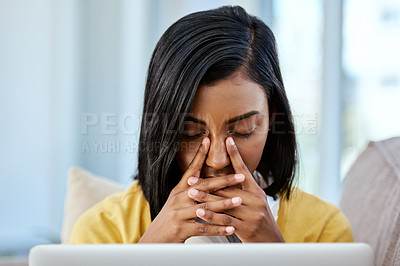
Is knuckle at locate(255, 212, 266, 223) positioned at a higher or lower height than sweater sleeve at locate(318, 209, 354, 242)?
higher

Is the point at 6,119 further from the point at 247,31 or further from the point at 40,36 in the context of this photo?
the point at 247,31

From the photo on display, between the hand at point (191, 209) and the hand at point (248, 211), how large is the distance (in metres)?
0.01

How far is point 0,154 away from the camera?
209 centimetres

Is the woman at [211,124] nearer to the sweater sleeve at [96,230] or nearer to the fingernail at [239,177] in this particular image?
the fingernail at [239,177]

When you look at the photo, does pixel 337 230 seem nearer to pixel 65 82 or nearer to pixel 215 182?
pixel 215 182

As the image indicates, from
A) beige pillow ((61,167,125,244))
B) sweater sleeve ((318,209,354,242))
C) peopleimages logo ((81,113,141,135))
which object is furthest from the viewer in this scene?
peopleimages logo ((81,113,141,135))

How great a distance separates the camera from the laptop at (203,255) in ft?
1.47

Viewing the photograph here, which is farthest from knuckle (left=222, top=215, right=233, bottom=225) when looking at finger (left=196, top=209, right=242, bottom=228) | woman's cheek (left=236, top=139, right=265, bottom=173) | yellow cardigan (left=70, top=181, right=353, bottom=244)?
yellow cardigan (left=70, top=181, right=353, bottom=244)

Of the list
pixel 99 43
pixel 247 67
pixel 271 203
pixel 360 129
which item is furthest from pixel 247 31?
pixel 360 129

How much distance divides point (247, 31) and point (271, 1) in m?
1.16

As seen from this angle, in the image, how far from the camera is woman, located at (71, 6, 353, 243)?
74cm

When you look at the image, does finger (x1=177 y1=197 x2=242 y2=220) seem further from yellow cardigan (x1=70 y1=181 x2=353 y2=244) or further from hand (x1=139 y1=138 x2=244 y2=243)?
yellow cardigan (x1=70 y1=181 x2=353 y2=244)

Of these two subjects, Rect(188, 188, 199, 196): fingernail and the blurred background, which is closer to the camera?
Rect(188, 188, 199, 196): fingernail

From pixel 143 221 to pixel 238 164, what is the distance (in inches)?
11.1
